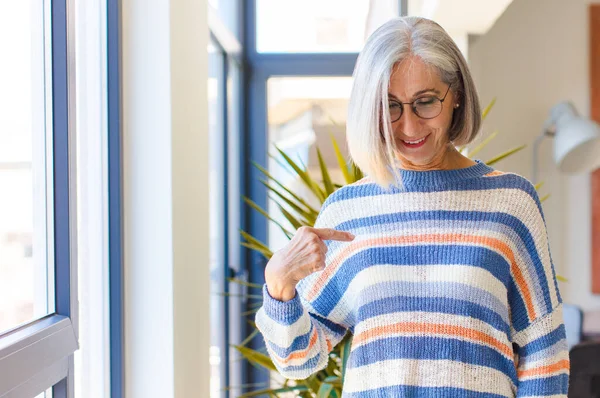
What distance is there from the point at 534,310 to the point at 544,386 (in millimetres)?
133

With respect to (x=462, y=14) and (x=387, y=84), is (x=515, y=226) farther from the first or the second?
(x=462, y=14)

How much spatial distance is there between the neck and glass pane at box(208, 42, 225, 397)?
1.87 meters

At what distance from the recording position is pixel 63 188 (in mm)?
1407

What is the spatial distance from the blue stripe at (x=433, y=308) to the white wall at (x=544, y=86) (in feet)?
9.44

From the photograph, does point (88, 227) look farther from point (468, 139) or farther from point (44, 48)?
point (468, 139)

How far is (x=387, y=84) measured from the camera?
1.25 metres

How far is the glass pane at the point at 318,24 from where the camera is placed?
3998 mm

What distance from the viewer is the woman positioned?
4.19 feet

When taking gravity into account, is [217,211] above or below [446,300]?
above

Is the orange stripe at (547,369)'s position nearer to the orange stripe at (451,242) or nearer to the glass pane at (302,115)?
the orange stripe at (451,242)

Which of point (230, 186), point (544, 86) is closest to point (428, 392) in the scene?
point (230, 186)

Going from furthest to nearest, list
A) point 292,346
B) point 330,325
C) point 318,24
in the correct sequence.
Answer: point 318,24 → point 330,325 → point 292,346

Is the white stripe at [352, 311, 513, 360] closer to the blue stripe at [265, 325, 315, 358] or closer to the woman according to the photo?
the woman

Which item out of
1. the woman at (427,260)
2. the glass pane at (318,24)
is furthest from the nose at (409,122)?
the glass pane at (318,24)
